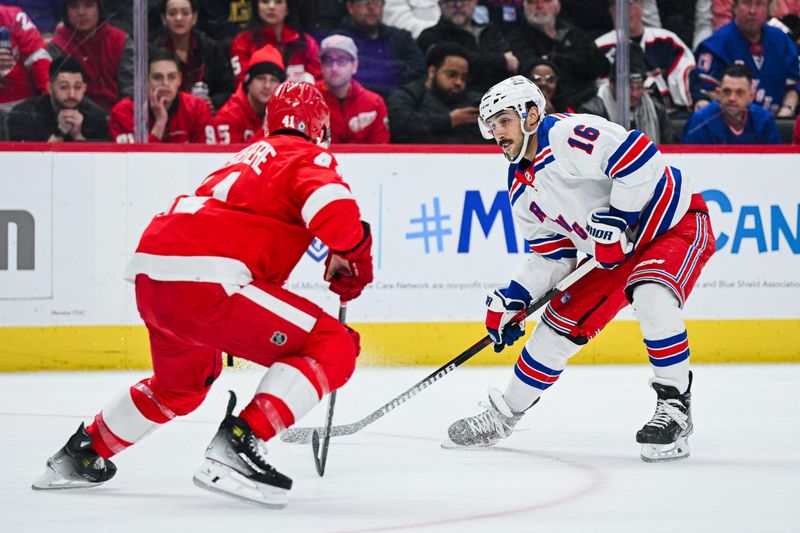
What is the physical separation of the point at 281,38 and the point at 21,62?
4.02 feet

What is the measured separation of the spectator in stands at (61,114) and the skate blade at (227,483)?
3552 millimetres

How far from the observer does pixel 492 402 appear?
12.8ft

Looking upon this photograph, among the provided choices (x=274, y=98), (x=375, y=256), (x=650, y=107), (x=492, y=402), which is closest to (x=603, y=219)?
(x=492, y=402)

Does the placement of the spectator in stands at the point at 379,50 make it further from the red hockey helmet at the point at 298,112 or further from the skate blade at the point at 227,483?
the skate blade at the point at 227,483

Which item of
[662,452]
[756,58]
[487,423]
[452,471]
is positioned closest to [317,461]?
[452,471]

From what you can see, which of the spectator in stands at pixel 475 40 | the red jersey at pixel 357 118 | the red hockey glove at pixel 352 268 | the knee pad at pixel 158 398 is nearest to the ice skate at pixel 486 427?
the red hockey glove at pixel 352 268

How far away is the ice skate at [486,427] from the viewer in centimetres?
383

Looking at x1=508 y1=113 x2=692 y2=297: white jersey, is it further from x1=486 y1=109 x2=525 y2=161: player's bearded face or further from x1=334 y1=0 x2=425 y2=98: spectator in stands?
x1=334 y1=0 x2=425 y2=98: spectator in stands

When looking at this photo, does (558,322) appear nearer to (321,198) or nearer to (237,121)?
(321,198)

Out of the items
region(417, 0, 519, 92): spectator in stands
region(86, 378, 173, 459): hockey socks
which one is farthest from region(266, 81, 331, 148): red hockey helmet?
region(417, 0, 519, 92): spectator in stands

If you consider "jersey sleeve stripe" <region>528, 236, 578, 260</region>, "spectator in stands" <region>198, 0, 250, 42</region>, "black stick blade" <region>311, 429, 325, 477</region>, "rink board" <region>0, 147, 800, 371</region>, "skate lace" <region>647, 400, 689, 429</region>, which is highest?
"spectator in stands" <region>198, 0, 250, 42</region>

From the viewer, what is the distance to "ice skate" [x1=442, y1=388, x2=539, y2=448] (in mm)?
3830

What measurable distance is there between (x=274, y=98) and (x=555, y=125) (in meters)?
1.00

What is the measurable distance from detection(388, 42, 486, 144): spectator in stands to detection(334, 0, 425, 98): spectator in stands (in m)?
0.06
